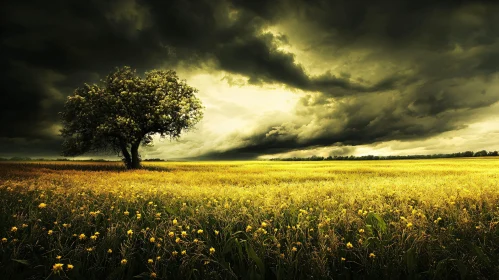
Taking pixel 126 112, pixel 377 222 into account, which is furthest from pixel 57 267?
pixel 126 112

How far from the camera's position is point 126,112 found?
1152 inches

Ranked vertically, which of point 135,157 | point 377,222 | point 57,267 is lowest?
point 377,222

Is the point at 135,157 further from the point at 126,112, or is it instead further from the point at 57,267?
the point at 57,267

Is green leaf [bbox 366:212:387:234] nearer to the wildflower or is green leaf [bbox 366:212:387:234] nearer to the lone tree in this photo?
the wildflower

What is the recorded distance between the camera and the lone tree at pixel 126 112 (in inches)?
1147

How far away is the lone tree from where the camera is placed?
2914cm

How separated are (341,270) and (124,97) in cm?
3005

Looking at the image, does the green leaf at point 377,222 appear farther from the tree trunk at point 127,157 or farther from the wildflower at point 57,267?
the tree trunk at point 127,157

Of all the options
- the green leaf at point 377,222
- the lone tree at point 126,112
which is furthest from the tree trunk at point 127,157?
the green leaf at point 377,222

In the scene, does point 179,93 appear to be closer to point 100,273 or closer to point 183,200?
point 183,200

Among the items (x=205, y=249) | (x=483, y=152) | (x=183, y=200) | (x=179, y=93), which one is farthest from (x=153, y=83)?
(x=483, y=152)

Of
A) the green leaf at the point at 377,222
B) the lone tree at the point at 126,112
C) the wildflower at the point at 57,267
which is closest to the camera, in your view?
the wildflower at the point at 57,267

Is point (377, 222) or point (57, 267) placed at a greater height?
point (57, 267)

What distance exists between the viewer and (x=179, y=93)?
1314 inches
